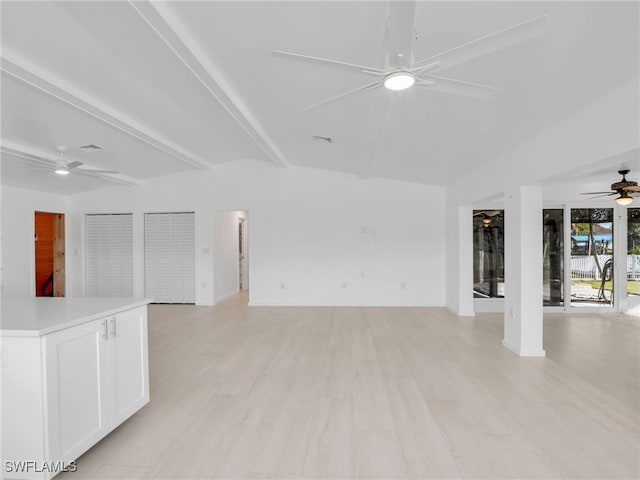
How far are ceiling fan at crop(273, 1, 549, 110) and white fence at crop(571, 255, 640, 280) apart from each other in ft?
18.3

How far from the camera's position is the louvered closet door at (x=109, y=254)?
7.71 metres

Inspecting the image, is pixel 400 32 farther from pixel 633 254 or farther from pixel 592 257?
pixel 633 254

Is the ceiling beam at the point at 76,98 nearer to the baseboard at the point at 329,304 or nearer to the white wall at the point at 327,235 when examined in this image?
the white wall at the point at 327,235

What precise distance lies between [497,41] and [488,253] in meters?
5.63

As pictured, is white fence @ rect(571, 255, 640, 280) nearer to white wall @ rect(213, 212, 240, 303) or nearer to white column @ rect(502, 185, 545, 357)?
white column @ rect(502, 185, 545, 357)

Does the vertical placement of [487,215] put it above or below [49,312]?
above

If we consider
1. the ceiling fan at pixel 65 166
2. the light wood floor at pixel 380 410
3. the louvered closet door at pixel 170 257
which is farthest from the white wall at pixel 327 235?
the ceiling fan at pixel 65 166

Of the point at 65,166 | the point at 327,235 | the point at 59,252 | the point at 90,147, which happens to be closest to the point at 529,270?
the point at 327,235

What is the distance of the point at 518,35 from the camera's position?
1.69 meters

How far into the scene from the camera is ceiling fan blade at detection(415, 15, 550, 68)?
5.27 ft

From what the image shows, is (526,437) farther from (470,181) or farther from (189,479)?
(470,181)

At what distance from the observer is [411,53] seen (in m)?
1.92

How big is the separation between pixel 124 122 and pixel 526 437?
5163mm

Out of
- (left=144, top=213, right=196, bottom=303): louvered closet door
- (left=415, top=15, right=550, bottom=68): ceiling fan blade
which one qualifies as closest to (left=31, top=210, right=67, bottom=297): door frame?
(left=144, top=213, right=196, bottom=303): louvered closet door
